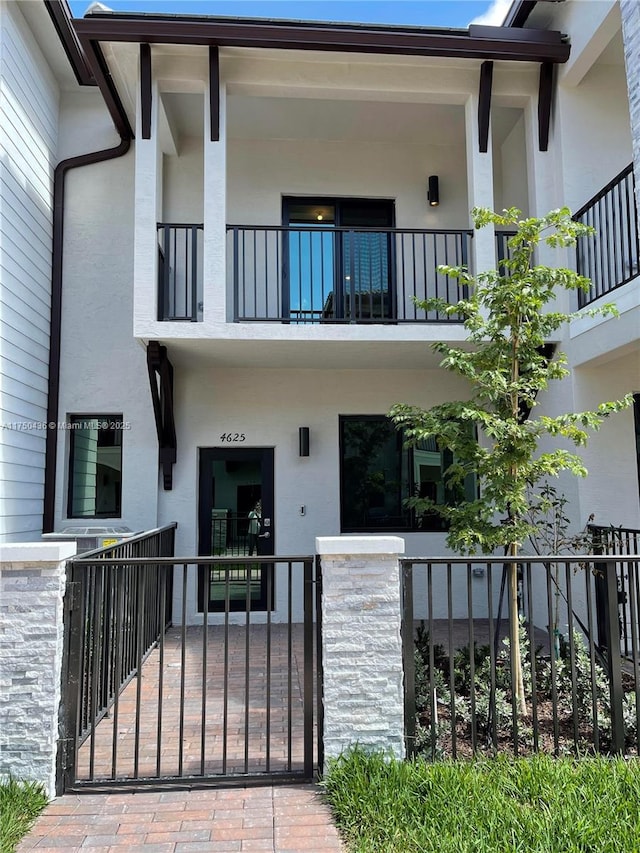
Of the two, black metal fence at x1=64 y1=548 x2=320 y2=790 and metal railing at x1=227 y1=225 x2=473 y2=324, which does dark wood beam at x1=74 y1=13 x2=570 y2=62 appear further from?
black metal fence at x1=64 y1=548 x2=320 y2=790

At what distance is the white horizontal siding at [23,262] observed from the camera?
19.5 feet

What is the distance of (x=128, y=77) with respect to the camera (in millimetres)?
6223

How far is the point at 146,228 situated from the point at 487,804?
218 inches

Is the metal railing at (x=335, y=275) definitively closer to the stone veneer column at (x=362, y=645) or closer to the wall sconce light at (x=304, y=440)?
the wall sconce light at (x=304, y=440)

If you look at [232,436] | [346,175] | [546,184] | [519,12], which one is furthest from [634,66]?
[232,436]

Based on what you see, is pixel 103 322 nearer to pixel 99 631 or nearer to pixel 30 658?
pixel 99 631

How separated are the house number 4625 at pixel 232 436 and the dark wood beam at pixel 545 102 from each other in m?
4.77

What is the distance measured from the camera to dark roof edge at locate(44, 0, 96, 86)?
6.25 m

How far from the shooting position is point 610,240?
586 cm

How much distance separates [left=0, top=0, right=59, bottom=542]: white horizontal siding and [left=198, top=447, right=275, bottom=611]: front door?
1936mm

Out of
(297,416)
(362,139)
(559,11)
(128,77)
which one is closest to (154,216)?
(128,77)

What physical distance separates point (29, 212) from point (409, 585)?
603 centimetres

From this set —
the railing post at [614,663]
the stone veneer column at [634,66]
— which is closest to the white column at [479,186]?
the stone veneer column at [634,66]

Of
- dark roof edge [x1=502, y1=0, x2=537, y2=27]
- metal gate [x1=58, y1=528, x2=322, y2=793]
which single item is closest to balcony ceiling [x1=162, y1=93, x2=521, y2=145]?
dark roof edge [x1=502, y1=0, x2=537, y2=27]
